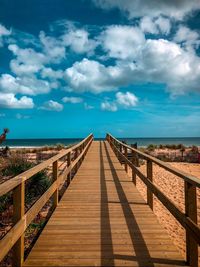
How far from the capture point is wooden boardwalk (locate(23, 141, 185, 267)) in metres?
3.58

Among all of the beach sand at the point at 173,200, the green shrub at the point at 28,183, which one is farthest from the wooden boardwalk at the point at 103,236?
the green shrub at the point at 28,183

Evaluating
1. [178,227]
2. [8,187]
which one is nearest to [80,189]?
[178,227]

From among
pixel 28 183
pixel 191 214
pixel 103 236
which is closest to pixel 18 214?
pixel 103 236

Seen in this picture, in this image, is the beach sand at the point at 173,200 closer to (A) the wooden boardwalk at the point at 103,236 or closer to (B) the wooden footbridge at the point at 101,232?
(B) the wooden footbridge at the point at 101,232

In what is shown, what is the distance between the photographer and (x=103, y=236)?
434cm

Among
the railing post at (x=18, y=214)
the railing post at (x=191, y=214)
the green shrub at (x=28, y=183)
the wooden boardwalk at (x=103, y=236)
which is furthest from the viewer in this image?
the green shrub at (x=28, y=183)

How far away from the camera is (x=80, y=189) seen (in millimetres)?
7797

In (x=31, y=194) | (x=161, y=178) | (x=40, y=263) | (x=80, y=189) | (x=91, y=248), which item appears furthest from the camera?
(x=161, y=178)

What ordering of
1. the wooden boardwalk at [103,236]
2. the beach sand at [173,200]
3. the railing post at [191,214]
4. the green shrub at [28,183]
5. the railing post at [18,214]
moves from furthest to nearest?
the green shrub at [28,183] < the beach sand at [173,200] < the wooden boardwalk at [103,236] < the railing post at [191,214] < the railing post at [18,214]

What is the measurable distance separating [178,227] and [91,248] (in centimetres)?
399

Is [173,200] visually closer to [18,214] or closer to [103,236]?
[103,236]

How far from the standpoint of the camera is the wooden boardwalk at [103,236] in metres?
3.58

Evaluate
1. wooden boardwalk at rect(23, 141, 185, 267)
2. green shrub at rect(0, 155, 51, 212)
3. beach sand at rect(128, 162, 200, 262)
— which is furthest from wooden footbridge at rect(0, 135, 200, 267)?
green shrub at rect(0, 155, 51, 212)

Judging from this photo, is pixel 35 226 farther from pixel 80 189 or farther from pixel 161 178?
pixel 161 178
